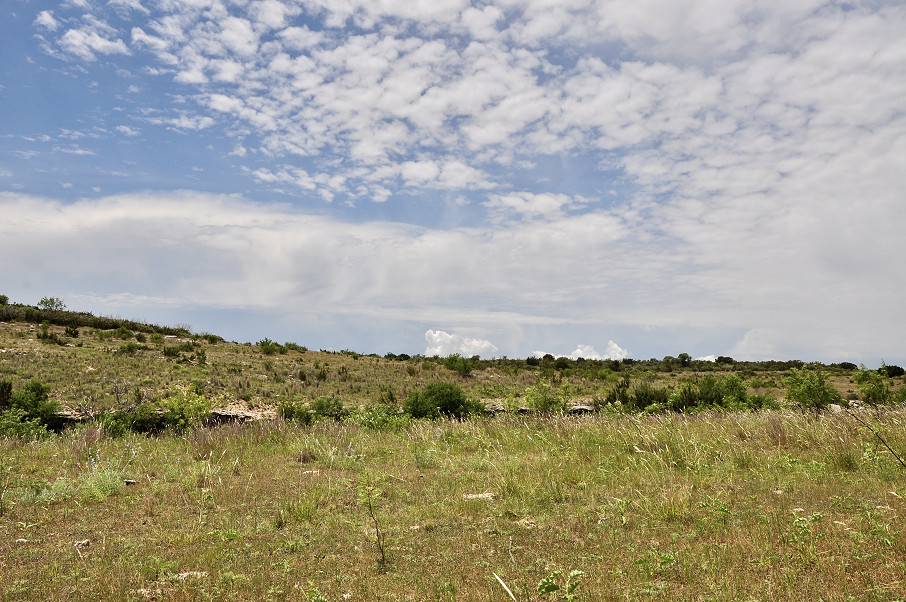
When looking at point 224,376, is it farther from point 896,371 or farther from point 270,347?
point 896,371

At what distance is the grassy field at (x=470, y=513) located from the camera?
4.32 meters

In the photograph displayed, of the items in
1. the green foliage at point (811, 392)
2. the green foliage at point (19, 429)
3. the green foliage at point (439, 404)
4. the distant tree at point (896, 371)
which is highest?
the distant tree at point (896, 371)

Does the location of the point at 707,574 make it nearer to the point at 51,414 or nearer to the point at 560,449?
the point at 560,449

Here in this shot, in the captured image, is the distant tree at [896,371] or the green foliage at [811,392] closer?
the green foliage at [811,392]

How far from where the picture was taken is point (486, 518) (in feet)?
20.5

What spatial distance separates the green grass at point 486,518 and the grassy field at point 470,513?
31 mm

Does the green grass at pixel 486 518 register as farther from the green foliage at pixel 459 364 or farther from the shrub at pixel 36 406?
the green foliage at pixel 459 364

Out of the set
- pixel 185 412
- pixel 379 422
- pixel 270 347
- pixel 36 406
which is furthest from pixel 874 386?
pixel 270 347

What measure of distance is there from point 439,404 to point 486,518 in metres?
12.3

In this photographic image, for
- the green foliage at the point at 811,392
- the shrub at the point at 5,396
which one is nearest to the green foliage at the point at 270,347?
the shrub at the point at 5,396

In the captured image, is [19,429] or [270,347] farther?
[270,347]

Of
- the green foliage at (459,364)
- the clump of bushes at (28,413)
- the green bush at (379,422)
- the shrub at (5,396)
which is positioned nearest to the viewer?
the clump of bushes at (28,413)

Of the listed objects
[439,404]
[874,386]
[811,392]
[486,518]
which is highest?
[874,386]

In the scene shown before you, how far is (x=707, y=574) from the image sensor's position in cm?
423
